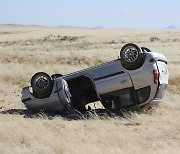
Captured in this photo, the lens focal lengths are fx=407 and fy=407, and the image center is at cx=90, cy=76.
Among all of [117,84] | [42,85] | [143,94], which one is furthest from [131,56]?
[42,85]

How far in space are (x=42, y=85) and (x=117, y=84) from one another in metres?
1.81

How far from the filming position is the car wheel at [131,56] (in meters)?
9.10

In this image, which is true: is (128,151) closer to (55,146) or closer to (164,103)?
A: (55,146)

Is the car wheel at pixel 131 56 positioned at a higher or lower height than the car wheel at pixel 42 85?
higher

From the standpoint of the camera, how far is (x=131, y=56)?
9180 millimetres

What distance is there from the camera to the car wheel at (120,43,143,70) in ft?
29.9

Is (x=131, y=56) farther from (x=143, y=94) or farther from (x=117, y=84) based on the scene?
(x=143, y=94)

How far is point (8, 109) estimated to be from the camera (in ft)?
35.9

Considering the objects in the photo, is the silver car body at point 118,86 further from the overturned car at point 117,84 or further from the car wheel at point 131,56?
the car wheel at point 131,56

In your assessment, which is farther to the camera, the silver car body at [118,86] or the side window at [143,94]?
the side window at [143,94]

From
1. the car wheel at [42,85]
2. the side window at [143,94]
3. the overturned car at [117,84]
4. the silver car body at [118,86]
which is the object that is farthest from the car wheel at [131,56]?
the car wheel at [42,85]

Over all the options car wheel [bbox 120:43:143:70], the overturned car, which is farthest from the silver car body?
car wheel [bbox 120:43:143:70]

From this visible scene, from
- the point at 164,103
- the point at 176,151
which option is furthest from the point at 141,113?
the point at 176,151

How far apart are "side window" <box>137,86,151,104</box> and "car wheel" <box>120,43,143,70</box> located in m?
0.56
